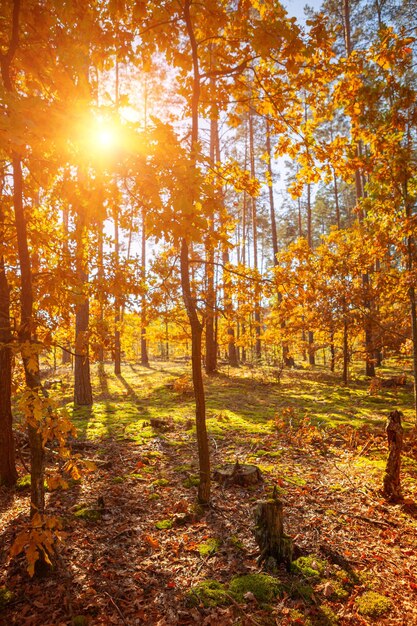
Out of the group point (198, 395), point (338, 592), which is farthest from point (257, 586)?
point (198, 395)

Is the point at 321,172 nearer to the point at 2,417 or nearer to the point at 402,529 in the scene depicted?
the point at 402,529

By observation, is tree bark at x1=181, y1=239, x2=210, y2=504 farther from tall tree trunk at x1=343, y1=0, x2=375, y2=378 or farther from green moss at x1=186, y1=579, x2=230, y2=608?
tall tree trunk at x1=343, y1=0, x2=375, y2=378

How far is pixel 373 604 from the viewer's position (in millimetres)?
3281

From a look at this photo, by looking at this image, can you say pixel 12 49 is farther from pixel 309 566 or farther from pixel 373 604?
pixel 373 604

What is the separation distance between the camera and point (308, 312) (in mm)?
13477

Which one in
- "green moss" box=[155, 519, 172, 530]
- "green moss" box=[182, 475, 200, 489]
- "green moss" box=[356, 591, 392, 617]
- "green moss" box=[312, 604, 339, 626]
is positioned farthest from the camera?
"green moss" box=[182, 475, 200, 489]

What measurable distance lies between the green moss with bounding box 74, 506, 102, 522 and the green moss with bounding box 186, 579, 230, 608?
169 cm

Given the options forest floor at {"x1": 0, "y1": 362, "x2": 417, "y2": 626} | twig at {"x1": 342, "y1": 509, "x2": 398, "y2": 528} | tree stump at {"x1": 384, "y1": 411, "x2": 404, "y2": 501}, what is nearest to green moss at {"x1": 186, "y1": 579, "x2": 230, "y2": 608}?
forest floor at {"x1": 0, "y1": 362, "x2": 417, "y2": 626}

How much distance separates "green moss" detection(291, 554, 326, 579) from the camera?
3.66 metres

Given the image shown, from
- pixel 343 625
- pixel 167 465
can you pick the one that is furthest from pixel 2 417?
pixel 343 625

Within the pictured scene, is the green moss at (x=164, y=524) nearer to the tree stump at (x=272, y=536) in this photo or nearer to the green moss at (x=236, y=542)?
the green moss at (x=236, y=542)

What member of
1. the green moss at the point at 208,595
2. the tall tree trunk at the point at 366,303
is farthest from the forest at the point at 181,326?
the tall tree trunk at the point at 366,303

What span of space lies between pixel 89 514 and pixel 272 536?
2356 millimetres

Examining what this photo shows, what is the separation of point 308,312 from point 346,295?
60.8 inches
